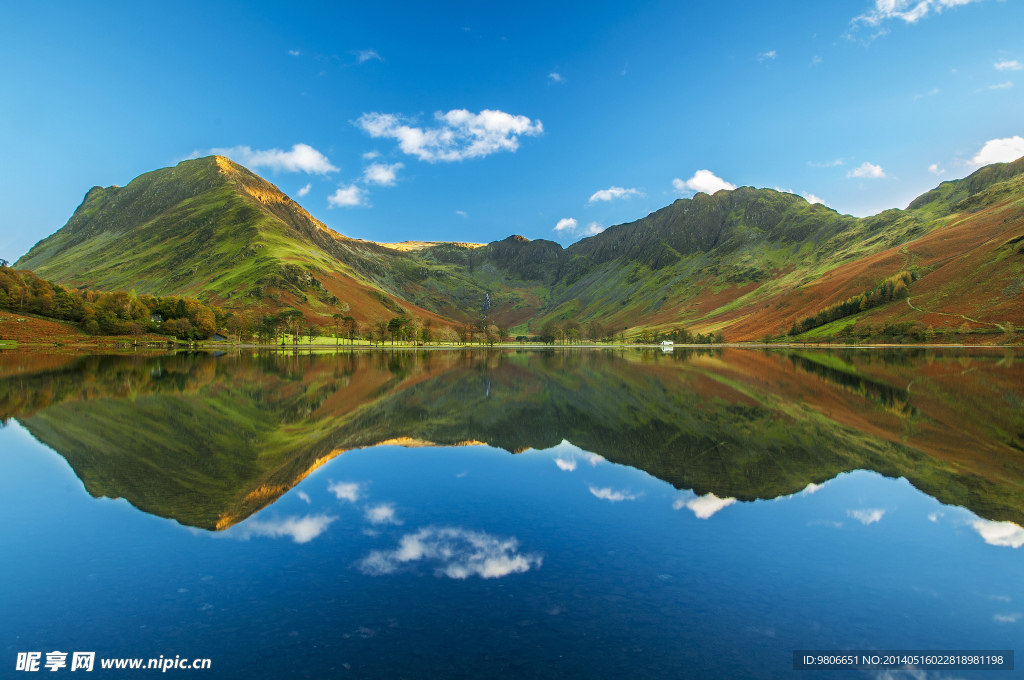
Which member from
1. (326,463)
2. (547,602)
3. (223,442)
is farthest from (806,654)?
(223,442)

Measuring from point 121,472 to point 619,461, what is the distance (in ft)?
71.4

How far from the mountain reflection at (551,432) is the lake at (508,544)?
0.20 meters

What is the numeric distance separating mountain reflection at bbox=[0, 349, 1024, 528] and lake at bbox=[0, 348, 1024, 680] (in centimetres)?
20

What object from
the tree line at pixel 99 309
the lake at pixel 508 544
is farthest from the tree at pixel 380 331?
the lake at pixel 508 544

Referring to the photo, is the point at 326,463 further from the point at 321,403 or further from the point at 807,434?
the point at 807,434

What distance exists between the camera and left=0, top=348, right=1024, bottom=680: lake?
8.34 metres

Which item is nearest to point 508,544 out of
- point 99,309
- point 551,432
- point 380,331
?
point 551,432

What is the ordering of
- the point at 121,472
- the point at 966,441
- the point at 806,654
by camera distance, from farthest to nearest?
the point at 966,441 < the point at 121,472 < the point at 806,654

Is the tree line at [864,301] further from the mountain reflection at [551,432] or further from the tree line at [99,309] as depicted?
the tree line at [99,309]

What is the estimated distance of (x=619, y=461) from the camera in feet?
70.4

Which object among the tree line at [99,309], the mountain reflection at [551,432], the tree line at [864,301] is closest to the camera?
the mountain reflection at [551,432]

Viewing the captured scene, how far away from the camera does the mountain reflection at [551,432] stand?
55.7 feet

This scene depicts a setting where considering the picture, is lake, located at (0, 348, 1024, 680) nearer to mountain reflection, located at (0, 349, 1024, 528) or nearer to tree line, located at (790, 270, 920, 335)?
mountain reflection, located at (0, 349, 1024, 528)

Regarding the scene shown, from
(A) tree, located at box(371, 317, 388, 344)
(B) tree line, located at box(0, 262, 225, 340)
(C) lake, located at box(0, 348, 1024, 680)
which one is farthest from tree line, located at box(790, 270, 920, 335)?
(B) tree line, located at box(0, 262, 225, 340)
